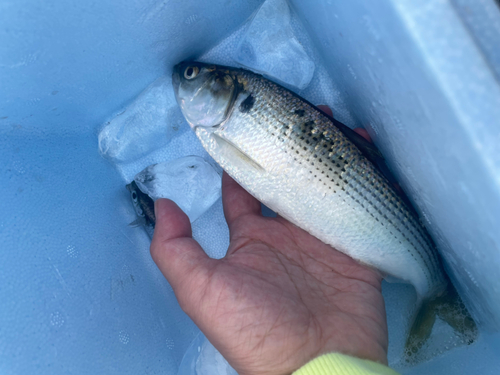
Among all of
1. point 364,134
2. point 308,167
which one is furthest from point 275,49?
point 308,167

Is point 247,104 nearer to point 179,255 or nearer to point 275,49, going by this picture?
point 275,49

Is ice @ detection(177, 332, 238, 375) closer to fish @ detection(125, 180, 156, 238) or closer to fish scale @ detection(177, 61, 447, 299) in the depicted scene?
fish @ detection(125, 180, 156, 238)

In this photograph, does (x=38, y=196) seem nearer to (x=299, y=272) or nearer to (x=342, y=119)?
(x=299, y=272)

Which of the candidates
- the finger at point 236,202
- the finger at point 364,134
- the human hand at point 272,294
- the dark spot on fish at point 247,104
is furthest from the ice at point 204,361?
the finger at point 364,134

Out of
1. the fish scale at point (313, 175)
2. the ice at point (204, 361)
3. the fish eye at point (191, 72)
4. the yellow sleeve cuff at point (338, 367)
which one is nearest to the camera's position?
the yellow sleeve cuff at point (338, 367)

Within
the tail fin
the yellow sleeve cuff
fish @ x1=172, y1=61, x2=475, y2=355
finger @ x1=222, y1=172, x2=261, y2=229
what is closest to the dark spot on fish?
fish @ x1=172, y1=61, x2=475, y2=355

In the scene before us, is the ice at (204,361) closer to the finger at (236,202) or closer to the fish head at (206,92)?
the finger at (236,202)

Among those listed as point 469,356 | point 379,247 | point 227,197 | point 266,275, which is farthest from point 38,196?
point 469,356
